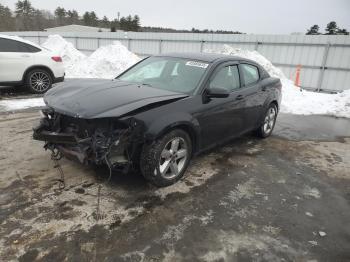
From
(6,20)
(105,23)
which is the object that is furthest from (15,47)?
(105,23)

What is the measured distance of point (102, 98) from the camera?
384cm

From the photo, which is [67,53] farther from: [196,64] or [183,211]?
[183,211]

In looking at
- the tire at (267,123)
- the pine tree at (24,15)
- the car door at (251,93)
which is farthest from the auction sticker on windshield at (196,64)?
the pine tree at (24,15)

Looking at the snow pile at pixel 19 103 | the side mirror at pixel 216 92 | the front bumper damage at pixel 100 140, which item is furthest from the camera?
the snow pile at pixel 19 103

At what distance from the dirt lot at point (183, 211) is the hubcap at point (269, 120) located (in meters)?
1.19

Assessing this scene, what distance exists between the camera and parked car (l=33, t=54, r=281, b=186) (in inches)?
140

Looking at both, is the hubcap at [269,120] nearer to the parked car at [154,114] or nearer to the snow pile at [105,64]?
the parked car at [154,114]

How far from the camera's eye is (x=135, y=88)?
14.3ft

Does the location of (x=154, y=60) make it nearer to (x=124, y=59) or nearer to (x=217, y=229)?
(x=217, y=229)

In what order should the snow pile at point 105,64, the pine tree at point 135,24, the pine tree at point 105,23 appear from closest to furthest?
the snow pile at point 105,64
the pine tree at point 135,24
the pine tree at point 105,23

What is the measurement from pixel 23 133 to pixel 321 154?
561 centimetres

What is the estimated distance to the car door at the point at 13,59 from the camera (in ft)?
29.6

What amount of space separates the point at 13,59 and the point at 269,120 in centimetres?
731

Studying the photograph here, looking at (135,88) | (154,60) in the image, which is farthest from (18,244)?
(154,60)
